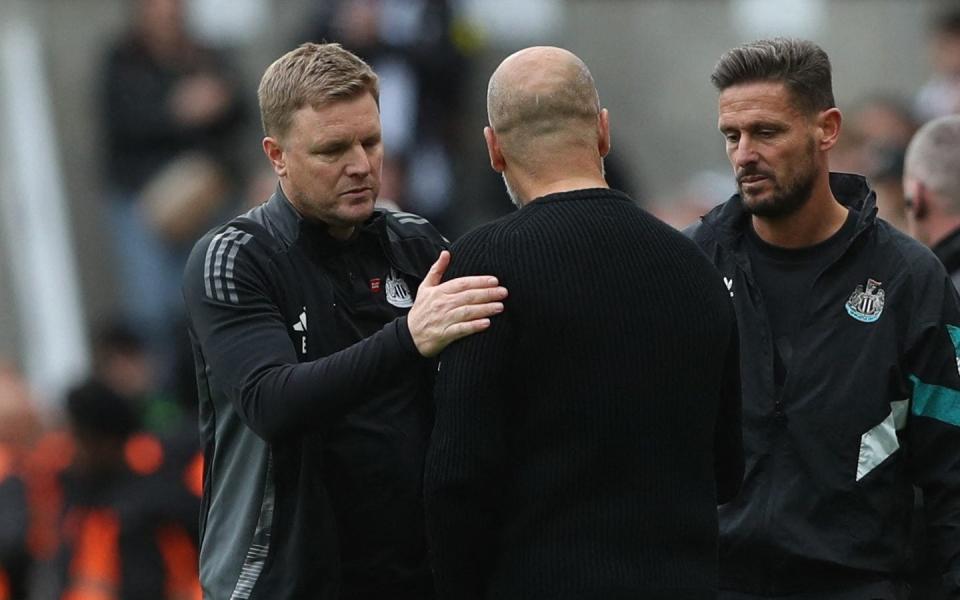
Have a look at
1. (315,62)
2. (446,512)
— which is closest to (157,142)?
(315,62)

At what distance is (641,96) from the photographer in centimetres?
1243

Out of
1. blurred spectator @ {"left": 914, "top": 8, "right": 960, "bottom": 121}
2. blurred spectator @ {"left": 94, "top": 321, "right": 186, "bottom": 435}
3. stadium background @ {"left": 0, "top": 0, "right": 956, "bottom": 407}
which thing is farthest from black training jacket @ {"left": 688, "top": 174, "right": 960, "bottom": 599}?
stadium background @ {"left": 0, "top": 0, "right": 956, "bottom": 407}

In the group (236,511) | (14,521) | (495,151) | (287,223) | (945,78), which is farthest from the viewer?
(945,78)

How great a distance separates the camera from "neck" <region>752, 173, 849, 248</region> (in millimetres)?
5109

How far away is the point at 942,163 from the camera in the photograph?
5.83 metres

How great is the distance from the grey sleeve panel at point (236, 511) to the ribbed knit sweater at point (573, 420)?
0.52 meters

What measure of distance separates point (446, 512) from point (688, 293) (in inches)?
29.8

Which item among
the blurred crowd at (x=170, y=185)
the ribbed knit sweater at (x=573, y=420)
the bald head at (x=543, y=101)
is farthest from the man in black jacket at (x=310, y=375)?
the blurred crowd at (x=170, y=185)

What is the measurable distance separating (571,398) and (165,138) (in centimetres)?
774

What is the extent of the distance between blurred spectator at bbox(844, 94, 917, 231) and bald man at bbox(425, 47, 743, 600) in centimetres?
301

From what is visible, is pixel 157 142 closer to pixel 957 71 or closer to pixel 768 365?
pixel 957 71

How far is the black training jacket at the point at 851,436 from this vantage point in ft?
16.2

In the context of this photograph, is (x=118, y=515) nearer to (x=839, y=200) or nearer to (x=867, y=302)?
(x=839, y=200)

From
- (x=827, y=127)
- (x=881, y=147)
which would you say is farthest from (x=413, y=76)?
(x=827, y=127)
